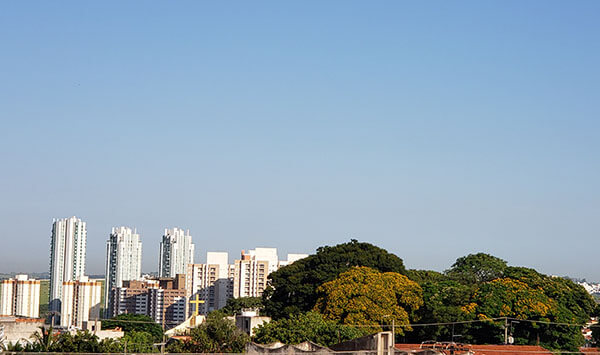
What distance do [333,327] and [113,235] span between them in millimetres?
130718

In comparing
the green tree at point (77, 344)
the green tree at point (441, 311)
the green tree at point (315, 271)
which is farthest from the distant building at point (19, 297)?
the green tree at point (77, 344)

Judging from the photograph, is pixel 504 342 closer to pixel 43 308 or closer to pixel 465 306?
pixel 465 306

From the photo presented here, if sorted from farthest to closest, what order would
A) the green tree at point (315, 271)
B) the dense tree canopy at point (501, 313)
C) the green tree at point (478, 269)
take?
the green tree at point (478, 269) → the green tree at point (315, 271) → the dense tree canopy at point (501, 313)

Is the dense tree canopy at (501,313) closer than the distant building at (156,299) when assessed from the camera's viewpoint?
Yes

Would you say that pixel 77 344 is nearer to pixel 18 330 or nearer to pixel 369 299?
pixel 18 330

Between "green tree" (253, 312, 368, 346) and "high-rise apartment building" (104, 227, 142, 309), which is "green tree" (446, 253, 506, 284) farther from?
"high-rise apartment building" (104, 227, 142, 309)

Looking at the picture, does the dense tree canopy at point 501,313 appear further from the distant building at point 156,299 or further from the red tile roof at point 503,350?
the distant building at point 156,299

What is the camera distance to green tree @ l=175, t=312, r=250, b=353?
33531mm

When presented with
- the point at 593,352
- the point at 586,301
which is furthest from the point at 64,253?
the point at 593,352

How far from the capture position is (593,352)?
34625 millimetres

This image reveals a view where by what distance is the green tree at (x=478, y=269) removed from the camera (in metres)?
56.3

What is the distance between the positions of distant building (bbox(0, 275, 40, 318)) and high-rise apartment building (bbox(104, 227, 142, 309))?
78.4 feet

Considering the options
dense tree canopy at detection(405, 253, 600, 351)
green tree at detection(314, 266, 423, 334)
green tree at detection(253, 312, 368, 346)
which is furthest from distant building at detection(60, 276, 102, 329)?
green tree at detection(253, 312, 368, 346)

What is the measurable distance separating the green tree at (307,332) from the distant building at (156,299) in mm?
90944
